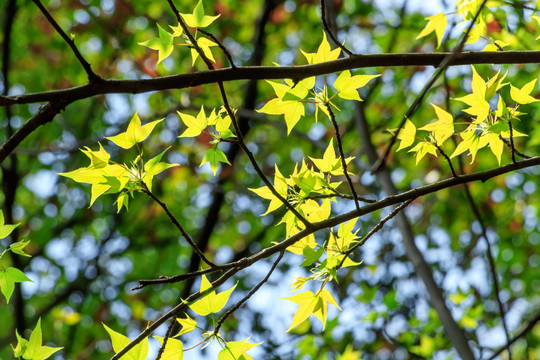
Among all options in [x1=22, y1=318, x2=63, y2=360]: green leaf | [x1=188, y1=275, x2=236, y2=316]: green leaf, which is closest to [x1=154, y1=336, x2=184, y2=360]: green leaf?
[x1=188, y1=275, x2=236, y2=316]: green leaf

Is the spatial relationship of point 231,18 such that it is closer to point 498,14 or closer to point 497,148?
point 498,14

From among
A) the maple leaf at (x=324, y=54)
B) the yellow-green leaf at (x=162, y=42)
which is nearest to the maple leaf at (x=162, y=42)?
the yellow-green leaf at (x=162, y=42)

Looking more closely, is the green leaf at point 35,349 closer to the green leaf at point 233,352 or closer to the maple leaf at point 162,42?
the green leaf at point 233,352

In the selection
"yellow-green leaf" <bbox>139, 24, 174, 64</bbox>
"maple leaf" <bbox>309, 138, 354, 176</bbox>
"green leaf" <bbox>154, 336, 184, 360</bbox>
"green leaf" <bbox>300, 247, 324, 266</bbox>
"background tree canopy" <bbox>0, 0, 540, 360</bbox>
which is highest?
"background tree canopy" <bbox>0, 0, 540, 360</bbox>

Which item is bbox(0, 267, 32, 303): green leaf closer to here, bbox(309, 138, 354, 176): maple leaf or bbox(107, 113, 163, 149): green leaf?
bbox(107, 113, 163, 149): green leaf

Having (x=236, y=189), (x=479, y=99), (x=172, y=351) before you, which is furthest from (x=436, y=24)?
(x=236, y=189)

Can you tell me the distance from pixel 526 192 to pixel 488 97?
4.13 m

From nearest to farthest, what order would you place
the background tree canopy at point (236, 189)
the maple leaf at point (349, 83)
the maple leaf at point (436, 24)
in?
the maple leaf at point (349, 83), the maple leaf at point (436, 24), the background tree canopy at point (236, 189)

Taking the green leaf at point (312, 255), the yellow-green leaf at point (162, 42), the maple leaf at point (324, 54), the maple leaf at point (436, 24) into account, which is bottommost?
the green leaf at point (312, 255)

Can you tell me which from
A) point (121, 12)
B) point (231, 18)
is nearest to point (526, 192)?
point (231, 18)

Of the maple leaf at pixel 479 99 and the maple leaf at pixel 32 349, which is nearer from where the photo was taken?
the maple leaf at pixel 32 349

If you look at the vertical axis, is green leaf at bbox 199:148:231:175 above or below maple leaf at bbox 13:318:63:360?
above

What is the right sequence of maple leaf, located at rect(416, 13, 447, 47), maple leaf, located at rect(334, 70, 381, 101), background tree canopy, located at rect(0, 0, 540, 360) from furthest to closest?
background tree canopy, located at rect(0, 0, 540, 360), maple leaf, located at rect(416, 13, 447, 47), maple leaf, located at rect(334, 70, 381, 101)

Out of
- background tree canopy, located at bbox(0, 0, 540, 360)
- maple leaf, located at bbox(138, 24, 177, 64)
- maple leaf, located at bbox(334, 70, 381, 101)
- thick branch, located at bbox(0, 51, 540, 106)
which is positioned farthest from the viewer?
background tree canopy, located at bbox(0, 0, 540, 360)
